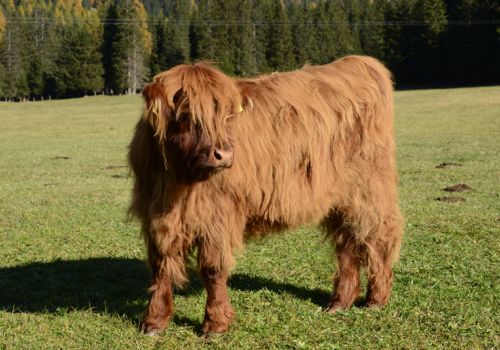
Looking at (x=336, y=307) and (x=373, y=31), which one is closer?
(x=336, y=307)

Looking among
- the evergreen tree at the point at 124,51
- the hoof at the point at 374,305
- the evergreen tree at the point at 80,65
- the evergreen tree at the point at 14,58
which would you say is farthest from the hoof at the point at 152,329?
the evergreen tree at the point at 14,58

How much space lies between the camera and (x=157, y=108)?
438 cm

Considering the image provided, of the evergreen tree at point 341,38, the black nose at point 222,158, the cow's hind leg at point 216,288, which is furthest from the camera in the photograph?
the evergreen tree at point 341,38

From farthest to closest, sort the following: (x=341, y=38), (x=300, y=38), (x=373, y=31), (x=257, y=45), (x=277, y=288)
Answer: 1. (x=341, y=38)
2. (x=300, y=38)
3. (x=373, y=31)
4. (x=257, y=45)
5. (x=277, y=288)

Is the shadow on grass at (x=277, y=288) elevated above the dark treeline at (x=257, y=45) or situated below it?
below

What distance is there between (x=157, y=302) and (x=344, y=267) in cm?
181

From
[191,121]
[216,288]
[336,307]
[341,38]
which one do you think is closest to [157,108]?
[191,121]

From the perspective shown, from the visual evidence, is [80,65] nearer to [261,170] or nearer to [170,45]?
[170,45]

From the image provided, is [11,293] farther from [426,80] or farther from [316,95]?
[426,80]

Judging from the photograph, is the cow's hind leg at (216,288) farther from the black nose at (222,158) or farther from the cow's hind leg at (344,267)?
the cow's hind leg at (344,267)

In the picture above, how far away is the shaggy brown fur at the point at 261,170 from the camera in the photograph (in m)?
4.47

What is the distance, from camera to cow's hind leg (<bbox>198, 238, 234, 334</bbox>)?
4.86 meters

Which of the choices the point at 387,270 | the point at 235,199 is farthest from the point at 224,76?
the point at 387,270

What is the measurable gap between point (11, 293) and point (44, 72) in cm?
Answer: 8310
